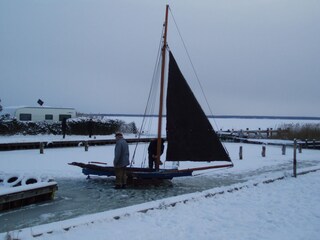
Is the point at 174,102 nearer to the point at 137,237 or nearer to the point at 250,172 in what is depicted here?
the point at 250,172

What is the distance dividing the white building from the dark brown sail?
25.8 metres

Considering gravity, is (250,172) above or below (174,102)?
below

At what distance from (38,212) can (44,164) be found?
26.1 feet

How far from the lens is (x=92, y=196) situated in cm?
942

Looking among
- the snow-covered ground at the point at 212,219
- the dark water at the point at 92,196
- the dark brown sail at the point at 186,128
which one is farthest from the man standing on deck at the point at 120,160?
the snow-covered ground at the point at 212,219

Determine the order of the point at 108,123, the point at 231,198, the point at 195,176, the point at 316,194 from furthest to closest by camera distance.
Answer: the point at 108,123 < the point at 195,176 < the point at 316,194 < the point at 231,198

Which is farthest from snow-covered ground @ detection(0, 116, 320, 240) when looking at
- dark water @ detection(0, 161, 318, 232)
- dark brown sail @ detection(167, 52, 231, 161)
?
dark brown sail @ detection(167, 52, 231, 161)

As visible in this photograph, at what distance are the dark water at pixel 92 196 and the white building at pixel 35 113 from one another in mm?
24265

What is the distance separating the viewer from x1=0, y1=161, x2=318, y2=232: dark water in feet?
23.7

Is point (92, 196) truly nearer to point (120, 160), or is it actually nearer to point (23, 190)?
point (120, 160)

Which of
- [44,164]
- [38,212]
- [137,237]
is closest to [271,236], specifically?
[137,237]

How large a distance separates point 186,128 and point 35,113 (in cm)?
2678

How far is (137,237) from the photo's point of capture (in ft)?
18.4

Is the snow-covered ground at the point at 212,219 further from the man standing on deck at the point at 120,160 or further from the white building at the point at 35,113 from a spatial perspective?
the white building at the point at 35,113
